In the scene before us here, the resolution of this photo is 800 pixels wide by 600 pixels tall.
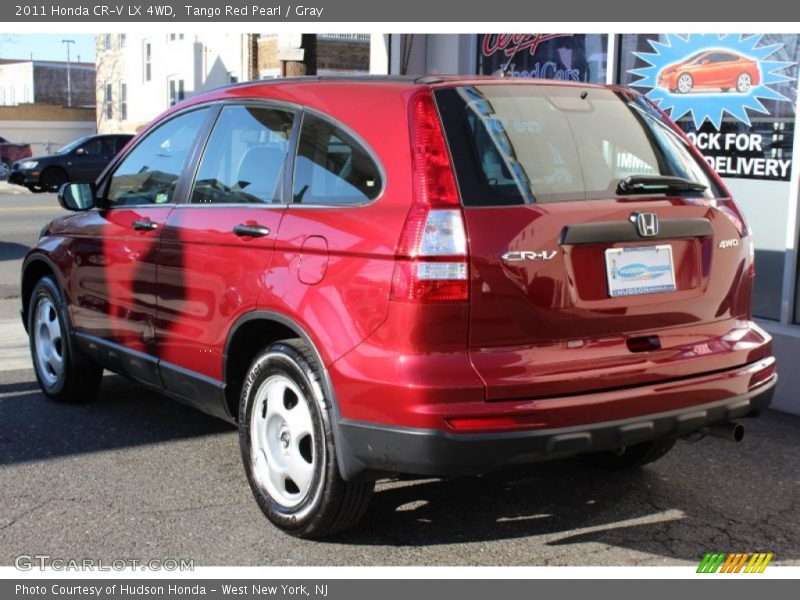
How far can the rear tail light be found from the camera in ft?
11.9

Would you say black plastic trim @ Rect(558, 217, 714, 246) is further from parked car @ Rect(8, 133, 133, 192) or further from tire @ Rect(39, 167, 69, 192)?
tire @ Rect(39, 167, 69, 192)

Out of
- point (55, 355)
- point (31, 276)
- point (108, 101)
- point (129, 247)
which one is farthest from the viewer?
point (108, 101)

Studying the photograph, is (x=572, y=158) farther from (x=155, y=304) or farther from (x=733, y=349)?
(x=155, y=304)

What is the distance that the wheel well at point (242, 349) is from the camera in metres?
4.49

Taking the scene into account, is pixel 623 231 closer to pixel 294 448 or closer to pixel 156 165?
pixel 294 448

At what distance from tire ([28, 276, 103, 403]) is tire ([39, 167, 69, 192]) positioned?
2176 centimetres

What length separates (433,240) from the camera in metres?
3.66

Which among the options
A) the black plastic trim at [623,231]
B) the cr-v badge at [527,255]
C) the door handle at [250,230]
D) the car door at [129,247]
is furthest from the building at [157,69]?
the cr-v badge at [527,255]

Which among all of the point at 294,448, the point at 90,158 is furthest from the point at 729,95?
the point at 90,158

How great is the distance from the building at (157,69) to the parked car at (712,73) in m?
28.6

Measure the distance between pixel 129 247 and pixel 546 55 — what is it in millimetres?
4993

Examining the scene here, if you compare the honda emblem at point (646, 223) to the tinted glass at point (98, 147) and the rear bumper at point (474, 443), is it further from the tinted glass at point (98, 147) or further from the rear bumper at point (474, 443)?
the tinted glass at point (98, 147)
